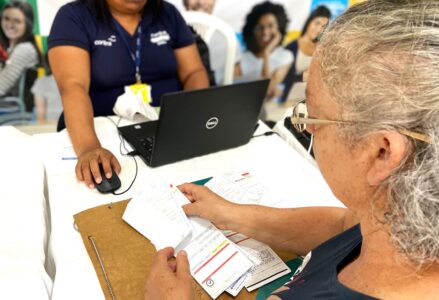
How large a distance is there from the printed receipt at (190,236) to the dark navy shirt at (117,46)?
73 cm

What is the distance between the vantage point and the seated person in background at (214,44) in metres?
2.32

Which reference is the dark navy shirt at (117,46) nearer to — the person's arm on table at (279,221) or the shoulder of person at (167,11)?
the shoulder of person at (167,11)

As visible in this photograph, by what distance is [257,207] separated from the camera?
991 millimetres

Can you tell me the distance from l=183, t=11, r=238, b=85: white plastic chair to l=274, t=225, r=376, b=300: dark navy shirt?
4.65 ft

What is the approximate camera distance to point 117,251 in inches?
35.5

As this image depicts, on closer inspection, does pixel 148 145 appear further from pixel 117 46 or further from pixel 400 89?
pixel 400 89

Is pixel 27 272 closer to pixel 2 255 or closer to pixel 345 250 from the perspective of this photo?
pixel 2 255

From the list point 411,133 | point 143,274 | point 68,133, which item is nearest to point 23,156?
point 68,133

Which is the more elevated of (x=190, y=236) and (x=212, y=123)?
(x=212, y=123)

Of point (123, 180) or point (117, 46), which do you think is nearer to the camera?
point (123, 180)

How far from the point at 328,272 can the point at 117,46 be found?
1211 mm

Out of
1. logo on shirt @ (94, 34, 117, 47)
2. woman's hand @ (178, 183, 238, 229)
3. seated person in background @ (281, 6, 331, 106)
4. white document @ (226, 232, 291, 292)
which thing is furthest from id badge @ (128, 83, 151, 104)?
seated person in background @ (281, 6, 331, 106)

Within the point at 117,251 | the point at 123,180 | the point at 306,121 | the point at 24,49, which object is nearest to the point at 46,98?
the point at 24,49

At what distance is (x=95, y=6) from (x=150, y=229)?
0.98 meters
